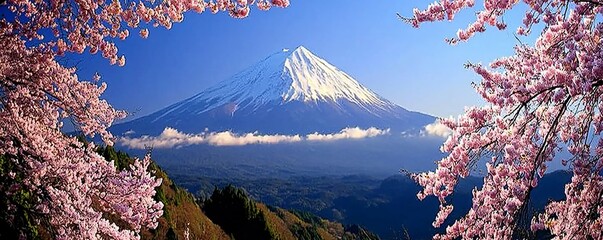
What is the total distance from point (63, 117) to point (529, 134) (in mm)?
4869

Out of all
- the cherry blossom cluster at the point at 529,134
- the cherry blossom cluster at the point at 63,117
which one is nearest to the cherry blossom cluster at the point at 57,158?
the cherry blossom cluster at the point at 63,117

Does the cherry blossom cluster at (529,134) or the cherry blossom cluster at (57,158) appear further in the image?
the cherry blossom cluster at (57,158)

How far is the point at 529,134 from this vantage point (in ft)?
15.5

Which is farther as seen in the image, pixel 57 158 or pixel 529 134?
pixel 57 158

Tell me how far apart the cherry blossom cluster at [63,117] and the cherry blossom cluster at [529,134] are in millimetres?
2339

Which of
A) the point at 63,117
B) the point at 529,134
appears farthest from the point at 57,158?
the point at 529,134

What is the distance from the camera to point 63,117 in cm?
638

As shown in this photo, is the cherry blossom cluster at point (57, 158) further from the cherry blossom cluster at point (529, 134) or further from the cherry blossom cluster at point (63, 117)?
the cherry blossom cluster at point (529, 134)

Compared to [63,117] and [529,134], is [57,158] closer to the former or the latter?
[63,117]

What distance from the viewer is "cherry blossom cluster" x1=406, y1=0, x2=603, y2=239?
13.9 ft

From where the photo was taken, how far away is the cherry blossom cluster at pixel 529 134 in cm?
423

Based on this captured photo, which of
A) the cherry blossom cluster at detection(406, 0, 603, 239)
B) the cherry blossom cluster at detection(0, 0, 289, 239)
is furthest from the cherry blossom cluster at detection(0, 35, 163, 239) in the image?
the cherry blossom cluster at detection(406, 0, 603, 239)

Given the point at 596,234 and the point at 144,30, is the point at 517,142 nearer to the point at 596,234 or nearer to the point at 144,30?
the point at 596,234

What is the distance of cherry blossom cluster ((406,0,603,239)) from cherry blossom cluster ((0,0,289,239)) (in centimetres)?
234
